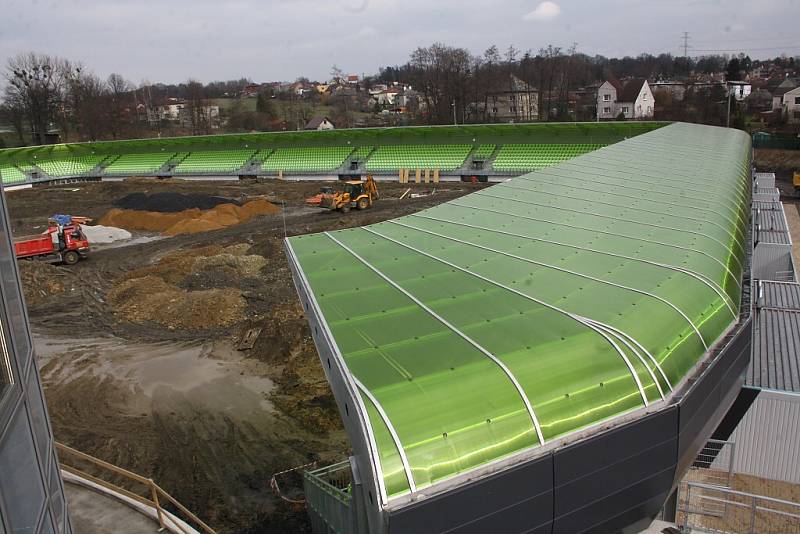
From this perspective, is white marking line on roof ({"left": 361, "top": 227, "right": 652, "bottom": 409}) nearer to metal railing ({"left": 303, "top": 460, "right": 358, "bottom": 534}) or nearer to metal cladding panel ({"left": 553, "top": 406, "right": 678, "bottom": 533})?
metal cladding panel ({"left": 553, "top": 406, "right": 678, "bottom": 533})

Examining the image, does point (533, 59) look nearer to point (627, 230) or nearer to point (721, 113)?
point (721, 113)

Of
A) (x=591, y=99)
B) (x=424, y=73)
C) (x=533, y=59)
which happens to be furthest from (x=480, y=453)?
(x=591, y=99)

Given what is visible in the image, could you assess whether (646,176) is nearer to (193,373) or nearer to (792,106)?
(193,373)

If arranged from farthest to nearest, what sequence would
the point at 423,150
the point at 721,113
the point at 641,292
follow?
1. the point at 721,113
2. the point at 423,150
3. the point at 641,292

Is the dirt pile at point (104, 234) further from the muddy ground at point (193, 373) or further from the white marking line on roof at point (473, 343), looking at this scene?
the white marking line on roof at point (473, 343)

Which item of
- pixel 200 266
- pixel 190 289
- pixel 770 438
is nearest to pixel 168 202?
pixel 200 266

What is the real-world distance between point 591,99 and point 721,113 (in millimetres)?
30291

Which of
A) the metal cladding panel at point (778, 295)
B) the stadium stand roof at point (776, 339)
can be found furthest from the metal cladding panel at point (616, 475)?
the metal cladding panel at point (778, 295)

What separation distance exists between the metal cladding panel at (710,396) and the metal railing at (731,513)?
4.69ft

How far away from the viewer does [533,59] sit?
7975cm

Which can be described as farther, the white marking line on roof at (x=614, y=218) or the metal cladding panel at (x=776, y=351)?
the white marking line on roof at (x=614, y=218)

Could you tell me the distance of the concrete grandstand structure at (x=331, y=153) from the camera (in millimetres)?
43219

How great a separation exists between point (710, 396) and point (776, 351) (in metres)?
4.39

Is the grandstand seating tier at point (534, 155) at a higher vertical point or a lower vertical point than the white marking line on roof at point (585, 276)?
higher
